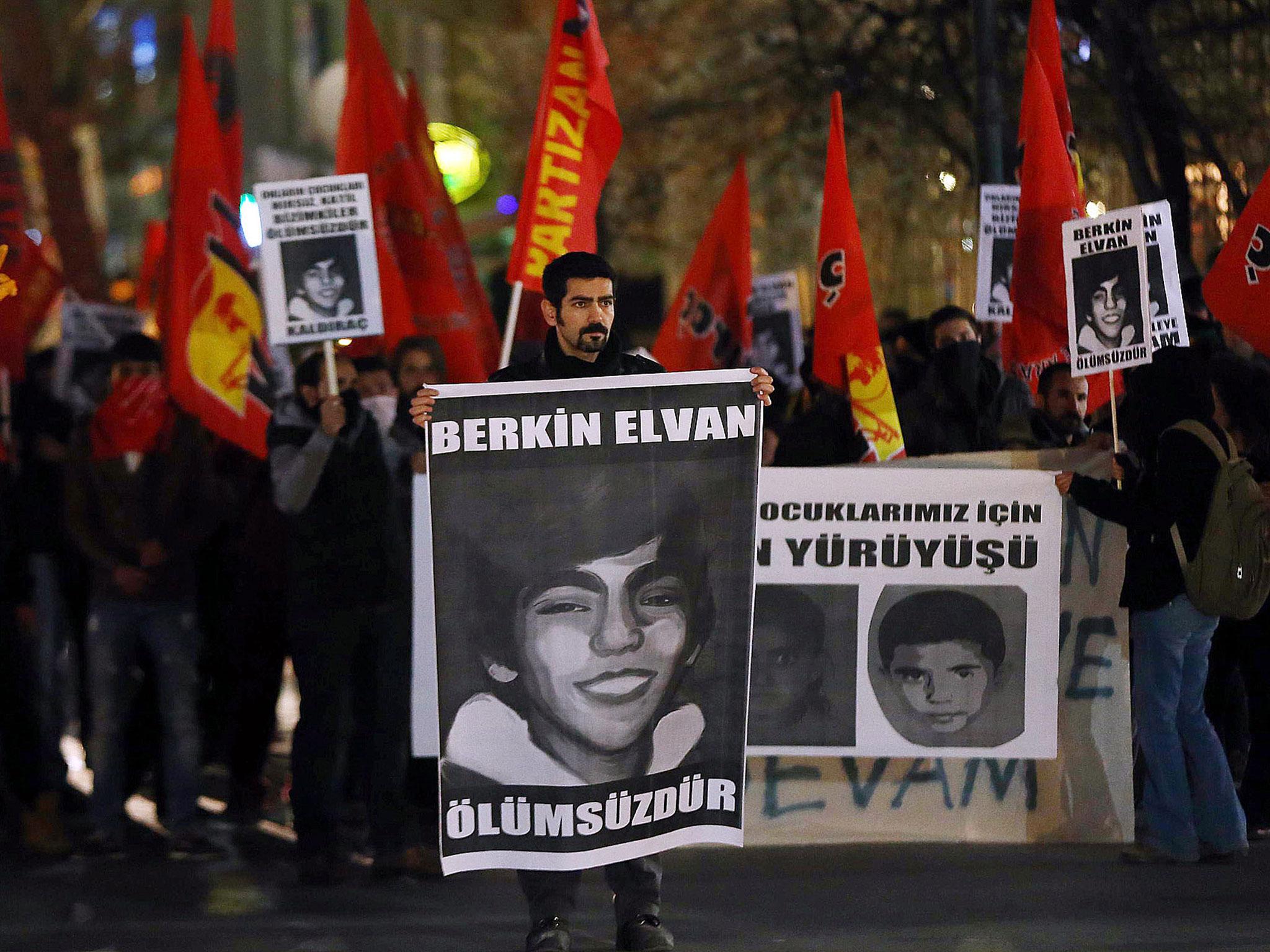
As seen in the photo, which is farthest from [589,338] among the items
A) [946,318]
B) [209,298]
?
[209,298]

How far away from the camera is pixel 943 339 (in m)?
9.62

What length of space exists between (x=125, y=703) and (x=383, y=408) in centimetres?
157

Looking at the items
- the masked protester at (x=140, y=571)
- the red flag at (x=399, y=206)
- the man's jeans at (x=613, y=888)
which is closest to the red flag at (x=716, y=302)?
the red flag at (x=399, y=206)

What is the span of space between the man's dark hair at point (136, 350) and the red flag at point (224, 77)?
1596mm

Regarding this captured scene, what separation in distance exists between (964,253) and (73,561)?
10.3 metres

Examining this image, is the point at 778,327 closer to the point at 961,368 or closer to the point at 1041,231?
the point at 961,368

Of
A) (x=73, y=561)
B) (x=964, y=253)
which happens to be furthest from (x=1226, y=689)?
(x=964, y=253)

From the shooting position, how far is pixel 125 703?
8.79 m

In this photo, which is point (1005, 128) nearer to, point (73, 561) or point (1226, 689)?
point (1226, 689)

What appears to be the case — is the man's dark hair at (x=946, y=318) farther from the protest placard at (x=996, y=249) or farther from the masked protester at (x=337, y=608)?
the masked protester at (x=337, y=608)

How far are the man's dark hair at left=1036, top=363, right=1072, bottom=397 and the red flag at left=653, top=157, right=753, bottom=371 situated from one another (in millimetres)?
2331

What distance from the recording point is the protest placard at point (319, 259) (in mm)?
8281

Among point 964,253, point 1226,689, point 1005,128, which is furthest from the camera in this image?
point 964,253

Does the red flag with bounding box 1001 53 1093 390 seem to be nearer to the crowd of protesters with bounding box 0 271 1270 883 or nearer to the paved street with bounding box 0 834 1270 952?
the crowd of protesters with bounding box 0 271 1270 883
